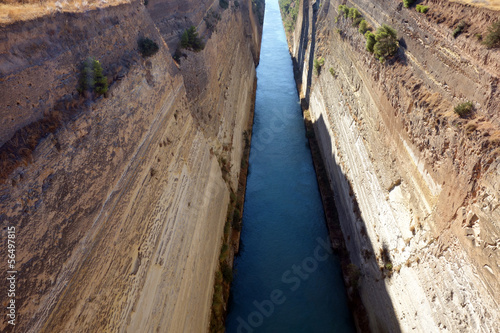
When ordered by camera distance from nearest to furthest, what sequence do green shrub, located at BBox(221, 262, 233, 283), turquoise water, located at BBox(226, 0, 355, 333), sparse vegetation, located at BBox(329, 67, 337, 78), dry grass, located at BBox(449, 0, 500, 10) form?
dry grass, located at BBox(449, 0, 500, 10), turquoise water, located at BBox(226, 0, 355, 333), green shrub, located at BBox(221, 262, 233, 283), sparse vegetation, located at BBox(329, 67, 337, 78)

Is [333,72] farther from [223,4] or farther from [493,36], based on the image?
[493,36]

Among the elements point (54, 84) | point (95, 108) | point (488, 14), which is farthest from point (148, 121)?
point (488, 14)

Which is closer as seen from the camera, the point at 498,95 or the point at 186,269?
the point at 498,95

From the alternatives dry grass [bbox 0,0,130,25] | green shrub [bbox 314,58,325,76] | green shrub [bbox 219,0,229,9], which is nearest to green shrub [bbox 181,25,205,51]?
dry grass [bbox 0,0,130,25]

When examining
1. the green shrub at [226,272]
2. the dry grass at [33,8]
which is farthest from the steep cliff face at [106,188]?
the green shrub at [226,272]

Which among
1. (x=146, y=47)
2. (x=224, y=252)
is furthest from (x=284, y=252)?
(x=146, y=47)

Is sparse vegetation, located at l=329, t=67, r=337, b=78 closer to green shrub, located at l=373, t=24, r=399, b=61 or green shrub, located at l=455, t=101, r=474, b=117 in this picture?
green shrub, located at l=373, t=24, r=399, b=61

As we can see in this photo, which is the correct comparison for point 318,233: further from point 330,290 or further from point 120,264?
point 120,264
